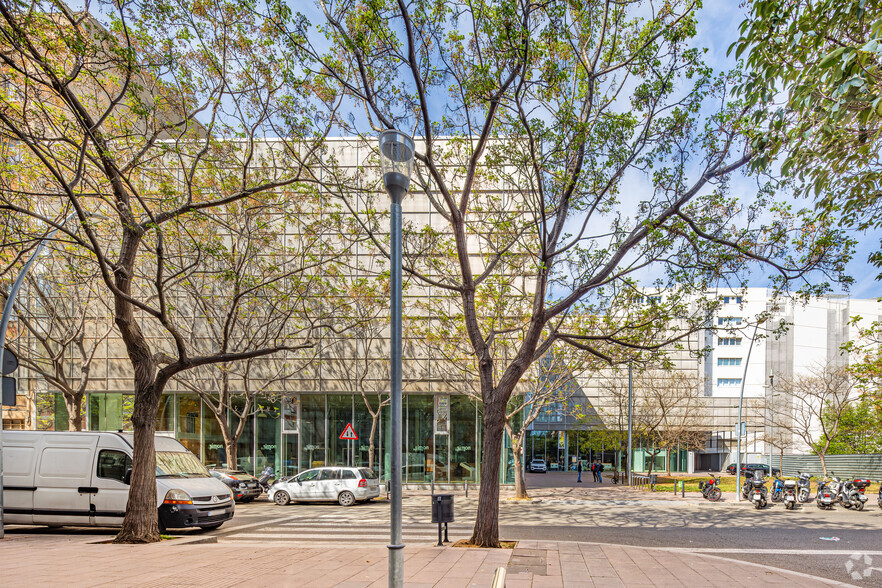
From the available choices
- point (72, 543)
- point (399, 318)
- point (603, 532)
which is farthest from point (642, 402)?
point (399, 318)

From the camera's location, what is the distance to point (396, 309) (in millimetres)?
4988

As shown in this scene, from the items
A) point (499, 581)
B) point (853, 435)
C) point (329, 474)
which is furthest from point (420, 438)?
point (853, 435)

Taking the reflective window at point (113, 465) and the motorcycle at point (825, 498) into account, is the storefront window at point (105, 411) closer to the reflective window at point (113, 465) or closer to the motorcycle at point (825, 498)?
the reflective window at point (113, 465)

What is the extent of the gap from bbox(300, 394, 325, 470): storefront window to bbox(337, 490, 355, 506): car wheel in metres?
6.52

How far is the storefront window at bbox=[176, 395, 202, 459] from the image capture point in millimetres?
28062

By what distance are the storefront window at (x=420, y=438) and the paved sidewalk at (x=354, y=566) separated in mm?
16117

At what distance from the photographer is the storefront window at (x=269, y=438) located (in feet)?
90.1

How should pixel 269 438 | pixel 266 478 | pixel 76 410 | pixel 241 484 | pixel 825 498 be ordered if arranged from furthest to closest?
pixel 269 438, pixel 266 478, pixel 241 484, pixel 825 498, pixel 76 410

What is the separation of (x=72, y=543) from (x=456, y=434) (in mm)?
18008

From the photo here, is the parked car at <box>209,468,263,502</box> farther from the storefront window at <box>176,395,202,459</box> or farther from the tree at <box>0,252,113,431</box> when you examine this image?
the storefront window at <box>176,395,202,459</box>

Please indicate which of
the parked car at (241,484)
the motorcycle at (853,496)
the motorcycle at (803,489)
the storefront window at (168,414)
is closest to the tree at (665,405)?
the motorcycle at (803,489)

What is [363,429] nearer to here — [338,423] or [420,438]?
[338,423]

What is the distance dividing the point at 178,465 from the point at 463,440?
51.8 feet

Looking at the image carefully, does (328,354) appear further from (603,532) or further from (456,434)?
(603,532)
